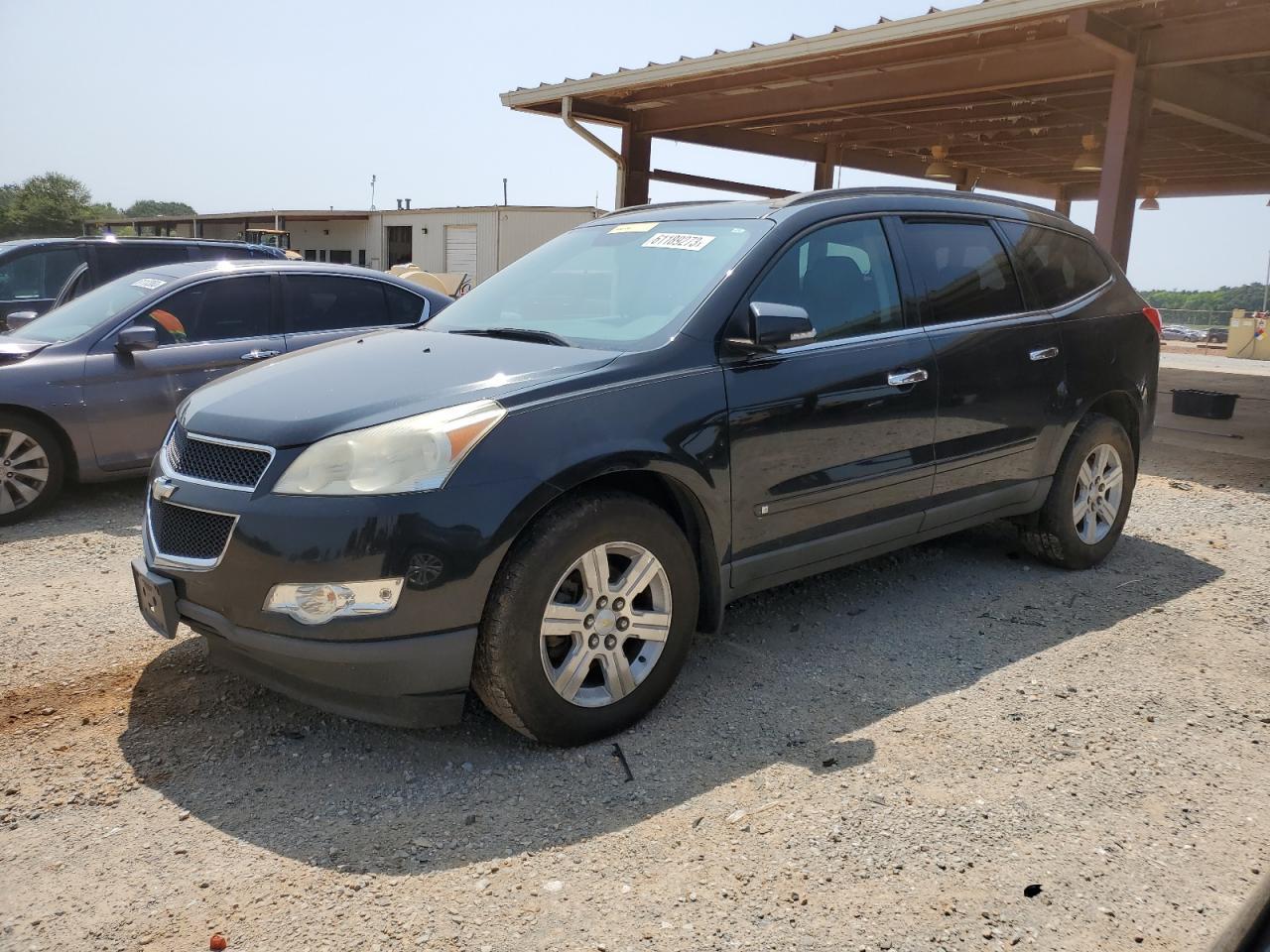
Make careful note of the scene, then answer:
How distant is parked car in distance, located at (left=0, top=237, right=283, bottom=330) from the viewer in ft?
28.3

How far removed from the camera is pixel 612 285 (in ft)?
12.8

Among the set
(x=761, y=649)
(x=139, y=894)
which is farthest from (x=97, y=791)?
(x=761, y=649)

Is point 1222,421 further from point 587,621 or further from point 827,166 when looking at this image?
point 587,621

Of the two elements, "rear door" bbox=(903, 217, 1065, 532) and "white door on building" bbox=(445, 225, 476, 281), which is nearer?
"rear door" bbox=(903, 217, 1065, 532)

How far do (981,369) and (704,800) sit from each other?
2.43m

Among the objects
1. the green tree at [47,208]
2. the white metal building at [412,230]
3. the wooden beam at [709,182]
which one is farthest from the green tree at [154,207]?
the wooden beam at [709,182]

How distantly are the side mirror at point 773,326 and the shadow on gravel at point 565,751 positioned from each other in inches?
49.6

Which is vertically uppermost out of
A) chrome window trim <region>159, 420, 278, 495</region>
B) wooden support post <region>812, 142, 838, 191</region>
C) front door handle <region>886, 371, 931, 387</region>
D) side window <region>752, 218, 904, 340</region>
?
wooden support post <region>812, 142, 838, 191</region>

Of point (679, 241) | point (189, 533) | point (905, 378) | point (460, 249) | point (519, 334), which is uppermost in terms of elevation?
point (460, 249)

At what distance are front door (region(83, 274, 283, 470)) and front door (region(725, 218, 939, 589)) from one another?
4124mm

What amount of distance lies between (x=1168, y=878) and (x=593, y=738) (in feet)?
5.37

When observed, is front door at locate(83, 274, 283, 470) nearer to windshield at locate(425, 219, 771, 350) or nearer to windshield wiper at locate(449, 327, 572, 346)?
windshield at locate(425, 219, 771, 350)

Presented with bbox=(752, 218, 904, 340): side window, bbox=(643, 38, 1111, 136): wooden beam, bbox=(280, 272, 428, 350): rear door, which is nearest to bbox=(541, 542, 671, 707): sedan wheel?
bbox=(752, 218, 904, 340): side window

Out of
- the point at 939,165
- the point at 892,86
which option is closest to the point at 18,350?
the point at 892,86
